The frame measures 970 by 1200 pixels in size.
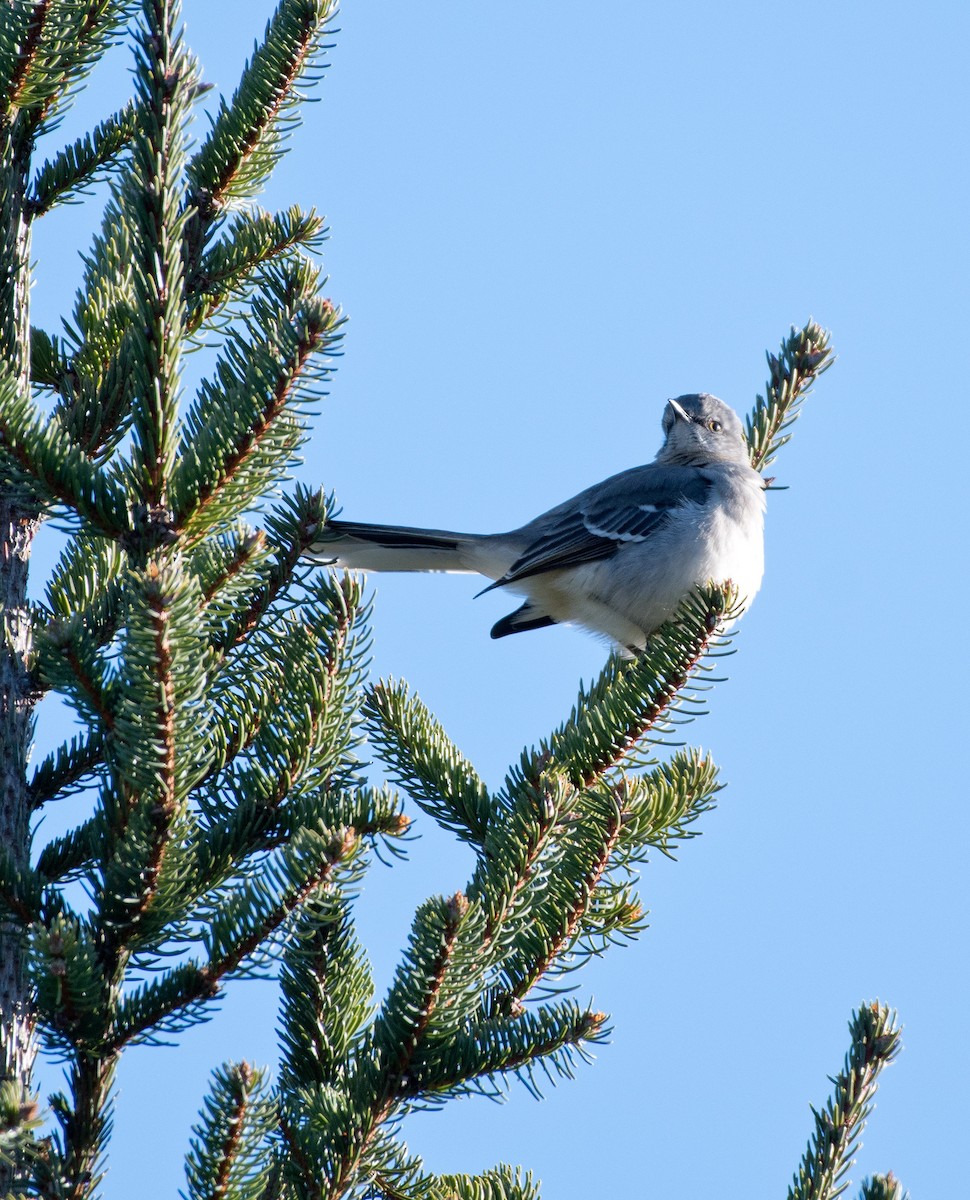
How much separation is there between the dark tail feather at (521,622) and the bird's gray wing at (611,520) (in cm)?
22

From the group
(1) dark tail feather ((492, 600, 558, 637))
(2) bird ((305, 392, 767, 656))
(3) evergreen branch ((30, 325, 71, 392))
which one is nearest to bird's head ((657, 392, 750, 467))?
(2) bird ((305, 392, 767, 656))

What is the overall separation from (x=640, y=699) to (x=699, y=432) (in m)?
3.99

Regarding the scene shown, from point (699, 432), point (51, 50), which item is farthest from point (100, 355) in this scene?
point (699, 432)

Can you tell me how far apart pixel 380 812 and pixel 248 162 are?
1.73 meters

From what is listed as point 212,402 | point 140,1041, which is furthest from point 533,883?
point 212,402

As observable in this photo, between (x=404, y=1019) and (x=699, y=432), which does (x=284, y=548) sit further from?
(x=699, y=432)

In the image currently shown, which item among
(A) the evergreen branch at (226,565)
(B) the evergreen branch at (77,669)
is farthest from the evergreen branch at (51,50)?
(B) the evergreen branch at (77,669)

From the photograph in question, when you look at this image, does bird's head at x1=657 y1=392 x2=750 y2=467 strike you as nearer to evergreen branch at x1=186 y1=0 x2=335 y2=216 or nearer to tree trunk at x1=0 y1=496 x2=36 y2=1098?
evergreen branch at x1=186 y1=0 x2=335 y2=216

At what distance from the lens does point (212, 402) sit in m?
2.53

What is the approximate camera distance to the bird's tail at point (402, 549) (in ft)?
17.5

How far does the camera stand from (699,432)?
22.1 ft

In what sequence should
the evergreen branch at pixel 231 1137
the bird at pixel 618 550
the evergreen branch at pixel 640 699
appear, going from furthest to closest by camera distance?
the bird at pixel 618 550, the evergreen branch at pixel 640 699, the evergreen branch at pixel 231 1137

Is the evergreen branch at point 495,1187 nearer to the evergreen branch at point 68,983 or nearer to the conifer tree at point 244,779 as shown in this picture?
the conifer tree at point 244,779

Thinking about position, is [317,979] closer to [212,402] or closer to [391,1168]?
[391,1168]
